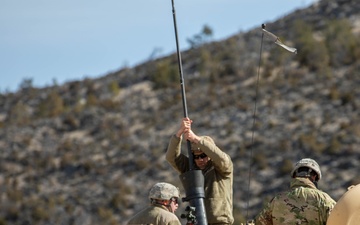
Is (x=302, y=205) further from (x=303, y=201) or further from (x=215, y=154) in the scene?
(x=215, y=154)

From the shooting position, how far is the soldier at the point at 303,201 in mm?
11336

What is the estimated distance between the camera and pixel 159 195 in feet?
37.6

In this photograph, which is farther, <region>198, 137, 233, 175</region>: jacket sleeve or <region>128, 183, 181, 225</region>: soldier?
<region>198, 137, 233, 175</region>: jacket sleeve

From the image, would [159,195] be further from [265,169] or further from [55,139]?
[55,139]

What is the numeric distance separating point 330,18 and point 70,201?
618 inches

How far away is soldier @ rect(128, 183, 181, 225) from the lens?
11.3m

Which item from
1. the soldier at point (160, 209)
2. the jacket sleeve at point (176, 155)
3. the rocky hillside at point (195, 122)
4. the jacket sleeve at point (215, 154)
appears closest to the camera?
the soldier at point (160, 209)

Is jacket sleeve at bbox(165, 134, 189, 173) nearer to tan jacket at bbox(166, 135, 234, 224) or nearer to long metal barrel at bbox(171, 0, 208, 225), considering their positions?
tan jacket at bbox(166, 135, 234, 224)

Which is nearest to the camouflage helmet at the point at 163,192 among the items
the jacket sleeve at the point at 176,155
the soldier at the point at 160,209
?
the soldier at the point at 160,209

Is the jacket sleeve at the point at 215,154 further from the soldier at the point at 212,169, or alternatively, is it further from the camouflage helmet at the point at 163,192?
the camouflage helmet at the point at 163,192

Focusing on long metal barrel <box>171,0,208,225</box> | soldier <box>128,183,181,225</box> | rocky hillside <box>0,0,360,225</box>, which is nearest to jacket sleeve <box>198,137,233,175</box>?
long metal barrel <box>171,0,208,225</box>

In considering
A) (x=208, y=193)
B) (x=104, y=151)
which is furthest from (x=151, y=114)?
(x=208, y=193)

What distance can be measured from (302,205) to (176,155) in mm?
1733

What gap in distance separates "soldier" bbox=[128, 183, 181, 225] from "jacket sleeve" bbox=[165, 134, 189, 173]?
945 millimetres
